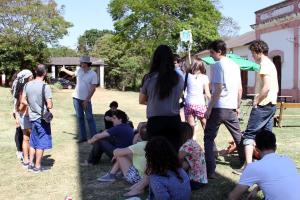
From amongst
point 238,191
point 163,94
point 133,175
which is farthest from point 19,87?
point 238,191

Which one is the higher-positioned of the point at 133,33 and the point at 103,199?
the point at 133,33

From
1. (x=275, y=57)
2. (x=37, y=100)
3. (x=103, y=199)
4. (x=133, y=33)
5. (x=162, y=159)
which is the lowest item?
(x=103, y=199)

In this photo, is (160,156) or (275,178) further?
(160,156)

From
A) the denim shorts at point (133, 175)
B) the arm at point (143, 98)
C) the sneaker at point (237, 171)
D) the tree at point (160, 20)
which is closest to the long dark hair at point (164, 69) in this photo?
the arm at point (143, 98)

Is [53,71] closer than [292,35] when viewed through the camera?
No

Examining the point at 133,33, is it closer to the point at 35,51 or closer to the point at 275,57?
the point at 35,51

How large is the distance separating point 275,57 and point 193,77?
18.0m

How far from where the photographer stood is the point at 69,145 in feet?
29.6

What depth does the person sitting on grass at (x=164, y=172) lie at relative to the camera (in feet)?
13.7

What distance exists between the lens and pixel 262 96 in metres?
5.72

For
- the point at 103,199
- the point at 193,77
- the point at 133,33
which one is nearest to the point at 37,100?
the point at 103,199

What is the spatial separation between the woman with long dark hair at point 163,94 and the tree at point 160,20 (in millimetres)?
29875

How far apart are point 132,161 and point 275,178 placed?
2.54 m

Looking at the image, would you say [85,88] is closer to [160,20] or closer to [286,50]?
[286,50]
